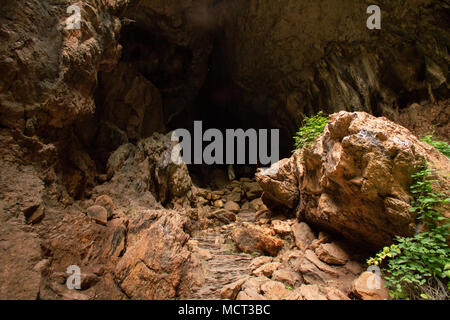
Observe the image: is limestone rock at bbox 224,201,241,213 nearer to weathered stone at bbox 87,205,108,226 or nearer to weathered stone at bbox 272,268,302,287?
weathered stone at bbox 272,268,302,287

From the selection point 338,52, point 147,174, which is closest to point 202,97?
point 338,52

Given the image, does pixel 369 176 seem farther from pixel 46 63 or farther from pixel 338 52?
pixel 338 52

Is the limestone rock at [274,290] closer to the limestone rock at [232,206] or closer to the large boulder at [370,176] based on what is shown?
the large boulder at [370,176]

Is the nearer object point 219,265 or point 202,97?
point 219,265

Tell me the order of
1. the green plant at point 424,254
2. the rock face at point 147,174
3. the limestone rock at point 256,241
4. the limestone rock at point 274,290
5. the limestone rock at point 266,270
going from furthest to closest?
the rock face at point 147,174
the limestone rock at point 256,241
the limestone rock at point 266,270
the limestone rock at point 274,290
the green plant at point 424,254

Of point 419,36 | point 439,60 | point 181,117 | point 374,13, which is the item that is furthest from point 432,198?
point 181,117

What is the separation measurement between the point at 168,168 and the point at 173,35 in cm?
685

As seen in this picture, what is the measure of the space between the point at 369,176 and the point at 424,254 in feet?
3.46

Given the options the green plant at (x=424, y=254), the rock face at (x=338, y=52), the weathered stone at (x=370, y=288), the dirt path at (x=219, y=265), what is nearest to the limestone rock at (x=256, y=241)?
the dirt path at (x=219, y=265)

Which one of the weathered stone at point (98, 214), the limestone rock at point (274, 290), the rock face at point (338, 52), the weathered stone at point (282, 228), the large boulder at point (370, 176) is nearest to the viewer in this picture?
the limestone rock at point (274, 290)

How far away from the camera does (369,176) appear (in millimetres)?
2969

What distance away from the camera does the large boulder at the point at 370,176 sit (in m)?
2.85

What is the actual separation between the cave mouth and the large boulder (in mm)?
7584

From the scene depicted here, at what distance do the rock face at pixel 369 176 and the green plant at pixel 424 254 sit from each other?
0.43ft
